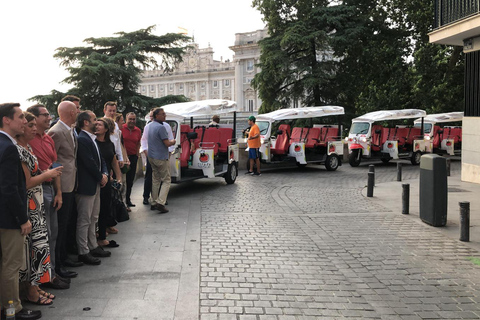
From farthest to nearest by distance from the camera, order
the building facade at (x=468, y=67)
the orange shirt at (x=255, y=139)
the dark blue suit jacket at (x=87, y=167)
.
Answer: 1. the orange shirt at (x=255, y=139)
2. the building facade at (x=468, y=67)
3. the dark blue suit jacket at (x=87, y=167)

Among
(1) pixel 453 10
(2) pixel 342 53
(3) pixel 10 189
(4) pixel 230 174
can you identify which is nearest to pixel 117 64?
(2) pixel 342 53

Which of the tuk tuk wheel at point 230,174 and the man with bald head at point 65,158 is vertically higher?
Result: the man with bald head at point 65,158

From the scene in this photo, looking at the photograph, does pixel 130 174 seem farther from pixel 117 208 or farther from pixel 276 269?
pixel 276 269

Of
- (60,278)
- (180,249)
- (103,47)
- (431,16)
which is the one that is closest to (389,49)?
(431,16)

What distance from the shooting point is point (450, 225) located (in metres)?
8.84

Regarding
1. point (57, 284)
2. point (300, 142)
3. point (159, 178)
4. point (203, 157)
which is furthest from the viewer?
point (300, 142)

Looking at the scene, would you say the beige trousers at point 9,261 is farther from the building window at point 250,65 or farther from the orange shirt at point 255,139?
the building window at point 250,65

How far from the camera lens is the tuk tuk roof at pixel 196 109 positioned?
1254 centimetres

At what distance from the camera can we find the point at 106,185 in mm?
6855

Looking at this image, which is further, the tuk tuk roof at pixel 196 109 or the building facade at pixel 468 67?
the building facade at pixel 468 67

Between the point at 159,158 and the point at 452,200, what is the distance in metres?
7.27

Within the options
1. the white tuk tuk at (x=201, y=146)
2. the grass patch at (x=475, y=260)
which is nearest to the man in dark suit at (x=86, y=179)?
the grass patch at (x=475, y=260)

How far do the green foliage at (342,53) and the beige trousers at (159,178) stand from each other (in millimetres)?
22619

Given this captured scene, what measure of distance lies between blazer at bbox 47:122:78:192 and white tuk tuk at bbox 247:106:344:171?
41.4 feet
